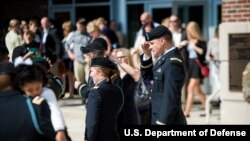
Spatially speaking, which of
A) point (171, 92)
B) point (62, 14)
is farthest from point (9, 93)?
Result: point (62, 14)

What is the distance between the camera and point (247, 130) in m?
8.64

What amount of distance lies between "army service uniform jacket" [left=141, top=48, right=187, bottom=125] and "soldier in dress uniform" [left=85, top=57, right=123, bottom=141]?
0.48m

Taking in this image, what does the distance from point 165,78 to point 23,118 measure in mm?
2428

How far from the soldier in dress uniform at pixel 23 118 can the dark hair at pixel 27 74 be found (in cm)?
8

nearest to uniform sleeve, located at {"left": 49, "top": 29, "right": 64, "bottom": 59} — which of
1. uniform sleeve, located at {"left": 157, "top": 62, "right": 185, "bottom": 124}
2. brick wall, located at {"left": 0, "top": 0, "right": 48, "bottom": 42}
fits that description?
brick wall, located at {"left": 0, "top": 0, "right": 48, "bottom": 42}

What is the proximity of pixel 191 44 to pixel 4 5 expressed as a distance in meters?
4.25

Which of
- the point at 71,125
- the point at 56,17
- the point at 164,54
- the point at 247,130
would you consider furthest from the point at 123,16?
the point at 164,54

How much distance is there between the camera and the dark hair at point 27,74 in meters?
4.55

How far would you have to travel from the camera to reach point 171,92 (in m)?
6.39

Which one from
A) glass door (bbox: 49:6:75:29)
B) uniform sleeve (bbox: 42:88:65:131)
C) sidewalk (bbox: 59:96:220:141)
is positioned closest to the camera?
uniform sleeve (bbox: 42:88:65:131)

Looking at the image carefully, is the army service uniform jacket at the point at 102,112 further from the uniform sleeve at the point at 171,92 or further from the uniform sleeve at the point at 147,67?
the uniform sleeve at the point at 147,67

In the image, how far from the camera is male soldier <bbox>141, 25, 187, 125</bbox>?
6.39 meters

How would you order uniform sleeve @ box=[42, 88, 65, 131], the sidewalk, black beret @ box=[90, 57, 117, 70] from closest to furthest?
1. uniform sleeve @ box=[42, 88, 65, 131]
2. black beret @ box=[90, 57, 117, 70]
3. the sidewalk

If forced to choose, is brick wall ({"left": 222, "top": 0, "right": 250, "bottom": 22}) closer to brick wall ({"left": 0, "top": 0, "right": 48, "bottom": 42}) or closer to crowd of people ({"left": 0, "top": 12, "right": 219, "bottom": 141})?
crowd of people ({"left": 0, "top": 12, "right": 219, "bottom": 141})
